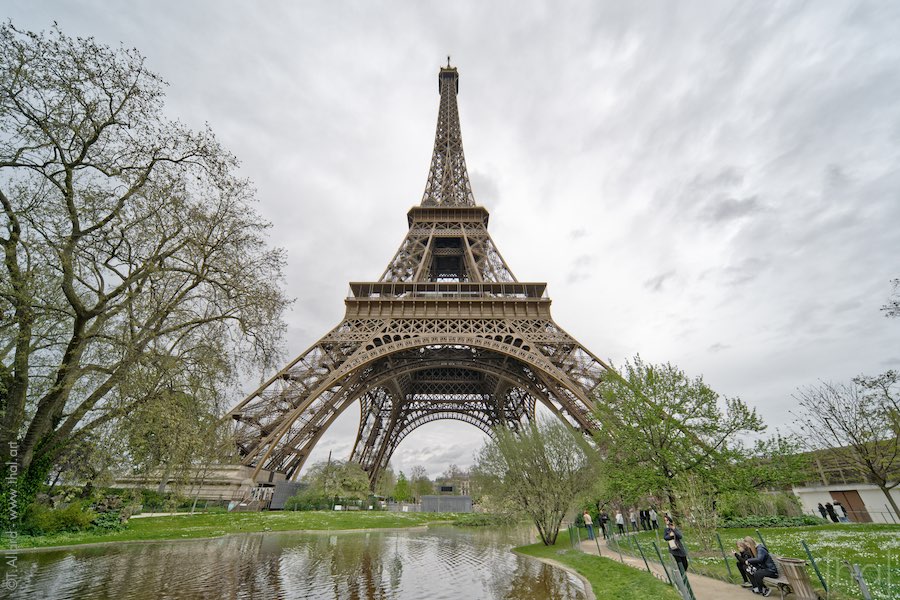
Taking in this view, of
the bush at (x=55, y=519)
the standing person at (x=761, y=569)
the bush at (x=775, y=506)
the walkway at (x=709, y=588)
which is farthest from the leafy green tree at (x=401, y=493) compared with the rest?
the standing person at (x=761, y=569)

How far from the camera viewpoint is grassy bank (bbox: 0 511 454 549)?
1116 cm

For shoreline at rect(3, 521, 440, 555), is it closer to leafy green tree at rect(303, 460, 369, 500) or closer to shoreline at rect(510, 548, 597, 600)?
leafy green tree at rect(303, 460, 369, 500)

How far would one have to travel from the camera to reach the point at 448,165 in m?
44.6

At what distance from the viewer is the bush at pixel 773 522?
1717 cm

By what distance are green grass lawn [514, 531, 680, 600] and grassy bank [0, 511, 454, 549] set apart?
1230 cm

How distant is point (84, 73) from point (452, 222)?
30756 mm

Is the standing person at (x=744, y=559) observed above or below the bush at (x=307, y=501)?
below

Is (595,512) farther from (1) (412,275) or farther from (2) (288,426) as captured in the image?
(1) (412,275)

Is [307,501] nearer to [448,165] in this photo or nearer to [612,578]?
[612,578]

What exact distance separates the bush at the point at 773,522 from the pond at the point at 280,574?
12534 millimetres

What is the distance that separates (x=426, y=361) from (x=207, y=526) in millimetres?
16591

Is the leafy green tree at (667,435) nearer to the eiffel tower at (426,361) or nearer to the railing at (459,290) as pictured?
the eiffel tower at (426,361)

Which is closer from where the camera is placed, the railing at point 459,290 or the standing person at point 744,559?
the standing person at point 744,559

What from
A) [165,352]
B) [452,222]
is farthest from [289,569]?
[452,222]
